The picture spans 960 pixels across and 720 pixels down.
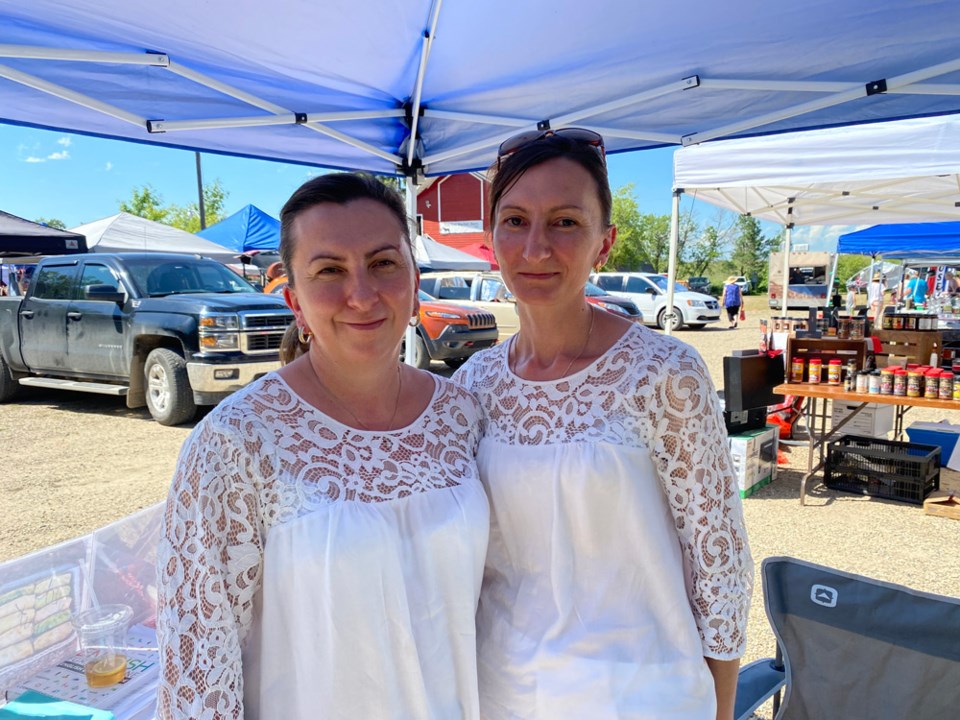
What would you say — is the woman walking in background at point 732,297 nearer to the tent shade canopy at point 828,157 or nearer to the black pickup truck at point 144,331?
the tent shade canopy at point 828,157

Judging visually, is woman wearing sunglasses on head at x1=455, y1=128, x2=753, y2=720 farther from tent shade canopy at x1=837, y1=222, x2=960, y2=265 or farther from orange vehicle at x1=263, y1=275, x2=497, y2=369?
tent shade canopy at x1=837, y1=222, x2=960, y2=265

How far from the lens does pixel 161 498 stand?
223 inches

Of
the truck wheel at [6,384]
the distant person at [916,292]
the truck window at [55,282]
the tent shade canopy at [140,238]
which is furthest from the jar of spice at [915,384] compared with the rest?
the distant person at [916,292]

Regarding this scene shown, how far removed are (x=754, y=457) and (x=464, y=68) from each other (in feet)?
13.9

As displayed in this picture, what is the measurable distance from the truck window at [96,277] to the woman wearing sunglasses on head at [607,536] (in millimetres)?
8779

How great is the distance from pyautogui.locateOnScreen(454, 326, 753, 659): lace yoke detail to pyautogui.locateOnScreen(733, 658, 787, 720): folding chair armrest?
916 millimetres

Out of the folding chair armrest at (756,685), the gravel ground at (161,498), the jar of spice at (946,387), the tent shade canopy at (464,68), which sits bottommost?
the gravel ground at (161,498)

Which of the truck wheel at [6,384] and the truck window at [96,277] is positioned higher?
the truck window at [96,277]

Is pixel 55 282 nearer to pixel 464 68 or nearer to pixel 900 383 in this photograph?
pixel 464 68

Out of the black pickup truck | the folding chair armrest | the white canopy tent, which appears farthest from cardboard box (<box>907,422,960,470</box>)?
the black pickup truck

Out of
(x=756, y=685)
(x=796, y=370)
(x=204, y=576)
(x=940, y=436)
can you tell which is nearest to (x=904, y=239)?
(x=940, y=436)

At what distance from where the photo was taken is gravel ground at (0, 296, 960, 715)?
4.33 metres

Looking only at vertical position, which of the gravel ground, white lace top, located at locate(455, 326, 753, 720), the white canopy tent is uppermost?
the white canopy tent

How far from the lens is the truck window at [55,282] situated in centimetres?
919
